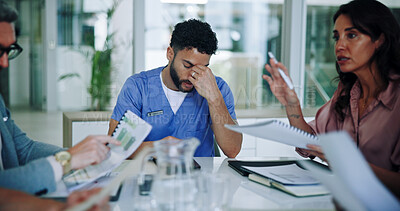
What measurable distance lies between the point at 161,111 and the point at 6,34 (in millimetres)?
894

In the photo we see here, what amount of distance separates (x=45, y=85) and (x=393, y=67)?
5.89m

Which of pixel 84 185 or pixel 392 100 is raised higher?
pixel 392 100

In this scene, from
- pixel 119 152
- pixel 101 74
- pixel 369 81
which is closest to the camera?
pixel 119 152

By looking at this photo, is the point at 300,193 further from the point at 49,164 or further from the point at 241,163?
the point at 49,164

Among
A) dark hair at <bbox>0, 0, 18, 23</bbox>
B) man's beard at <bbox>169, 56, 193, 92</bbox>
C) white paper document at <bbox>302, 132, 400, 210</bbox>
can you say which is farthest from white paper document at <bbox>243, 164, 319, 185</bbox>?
dark hair at <bbox>0, 0, 18, 23</bbox>

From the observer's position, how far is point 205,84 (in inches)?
69.6

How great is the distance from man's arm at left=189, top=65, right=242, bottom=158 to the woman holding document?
1.24 ft

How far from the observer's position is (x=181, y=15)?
404 centimetres

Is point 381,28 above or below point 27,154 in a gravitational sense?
above

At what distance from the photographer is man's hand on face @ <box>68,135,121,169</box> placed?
3.42 feet

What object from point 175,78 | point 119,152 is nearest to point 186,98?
point 175,78

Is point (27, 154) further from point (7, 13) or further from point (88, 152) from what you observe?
point (7, 13)

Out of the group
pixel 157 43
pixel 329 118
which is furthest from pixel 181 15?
pixel 329 118

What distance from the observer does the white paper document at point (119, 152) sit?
1116mm
